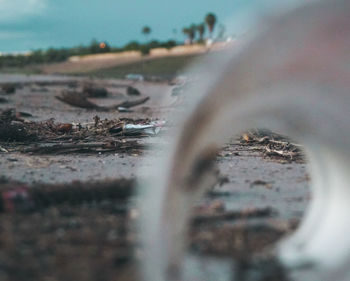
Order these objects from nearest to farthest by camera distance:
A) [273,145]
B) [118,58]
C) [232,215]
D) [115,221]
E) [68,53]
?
[115,221]
[232,215]
[273,145]
[118,58]
[68,53]

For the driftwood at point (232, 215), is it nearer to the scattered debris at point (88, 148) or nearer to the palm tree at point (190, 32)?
the scattered debris at point (88, 148)

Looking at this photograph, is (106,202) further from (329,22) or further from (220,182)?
(329,22)

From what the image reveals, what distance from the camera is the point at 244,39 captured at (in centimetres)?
252

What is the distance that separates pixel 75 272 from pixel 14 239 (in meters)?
0.51

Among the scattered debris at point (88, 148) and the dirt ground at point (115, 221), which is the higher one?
the scattered debris at point (88, 148)

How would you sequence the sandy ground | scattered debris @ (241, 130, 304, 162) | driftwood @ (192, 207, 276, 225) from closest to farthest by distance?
driftwood @ (192, 207, 276, 225) → scattered debris @ (241, 130, 304, 162) → the sandy ground

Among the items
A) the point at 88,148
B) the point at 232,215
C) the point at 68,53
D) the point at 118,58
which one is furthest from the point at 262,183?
the point at 68,53

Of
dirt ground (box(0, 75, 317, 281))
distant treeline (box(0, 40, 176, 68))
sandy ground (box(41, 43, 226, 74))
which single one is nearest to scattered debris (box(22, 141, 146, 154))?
dirt ground (box(0, 75, 317, 281))

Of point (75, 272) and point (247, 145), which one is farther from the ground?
point (247, 145)

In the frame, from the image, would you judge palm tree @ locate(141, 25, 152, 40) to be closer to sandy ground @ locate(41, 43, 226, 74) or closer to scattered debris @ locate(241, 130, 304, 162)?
sandy ground @ locate(41, 43, 226, 74)

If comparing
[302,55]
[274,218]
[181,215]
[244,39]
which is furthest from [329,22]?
A: [274,218]

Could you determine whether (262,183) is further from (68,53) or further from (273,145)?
(68,53)

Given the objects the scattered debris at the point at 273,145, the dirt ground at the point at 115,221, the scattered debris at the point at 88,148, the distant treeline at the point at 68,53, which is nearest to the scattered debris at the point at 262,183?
the dirt ground at the point at 115,221

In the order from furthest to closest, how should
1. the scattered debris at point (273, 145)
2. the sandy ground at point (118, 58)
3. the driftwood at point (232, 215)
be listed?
the sandy ground at point (118, 58) < the scattered debris at point (273, 145) < the driftwood at point (232, 215)
